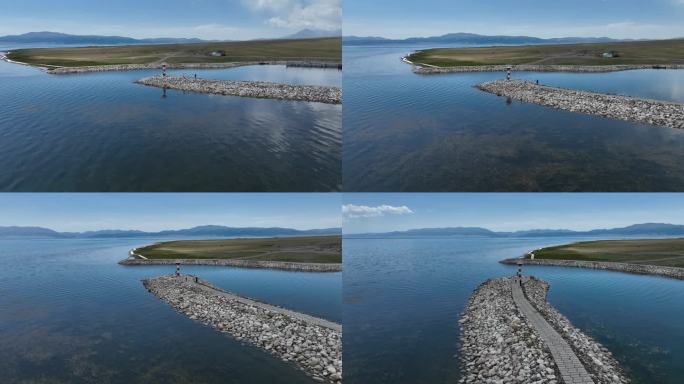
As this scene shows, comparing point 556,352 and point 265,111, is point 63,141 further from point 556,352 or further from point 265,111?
point 556,352

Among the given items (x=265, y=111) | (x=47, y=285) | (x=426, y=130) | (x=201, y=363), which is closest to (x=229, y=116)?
(x=265, y=111)

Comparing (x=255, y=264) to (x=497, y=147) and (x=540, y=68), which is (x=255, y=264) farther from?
(x=540, y=68)

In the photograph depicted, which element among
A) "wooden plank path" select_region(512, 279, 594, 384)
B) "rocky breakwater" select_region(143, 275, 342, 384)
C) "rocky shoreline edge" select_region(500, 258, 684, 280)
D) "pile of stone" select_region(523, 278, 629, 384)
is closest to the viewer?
"wooden plank path" select_region(512, 279, 594, 384)

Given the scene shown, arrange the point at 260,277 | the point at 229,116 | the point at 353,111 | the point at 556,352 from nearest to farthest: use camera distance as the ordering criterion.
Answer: the point at 556,352
the point at 229,116
the point at 353,111
the point at 260,277

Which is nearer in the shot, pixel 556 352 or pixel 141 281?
pixel 556 352

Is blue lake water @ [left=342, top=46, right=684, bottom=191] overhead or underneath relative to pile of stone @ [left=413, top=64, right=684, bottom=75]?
underneath

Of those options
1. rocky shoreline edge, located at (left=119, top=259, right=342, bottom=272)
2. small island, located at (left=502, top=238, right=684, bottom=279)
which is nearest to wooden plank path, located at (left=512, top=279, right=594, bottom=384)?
rocky shoreline edge, located at (left=119, top=259, right=342, bottom=272)

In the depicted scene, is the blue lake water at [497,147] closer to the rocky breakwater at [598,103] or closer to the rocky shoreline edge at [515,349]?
the rocky breakwater at [598,103]

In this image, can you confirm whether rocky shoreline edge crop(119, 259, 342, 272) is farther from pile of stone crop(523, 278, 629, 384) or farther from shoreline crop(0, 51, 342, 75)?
shoreline crop(0, 51, 342, 75)
